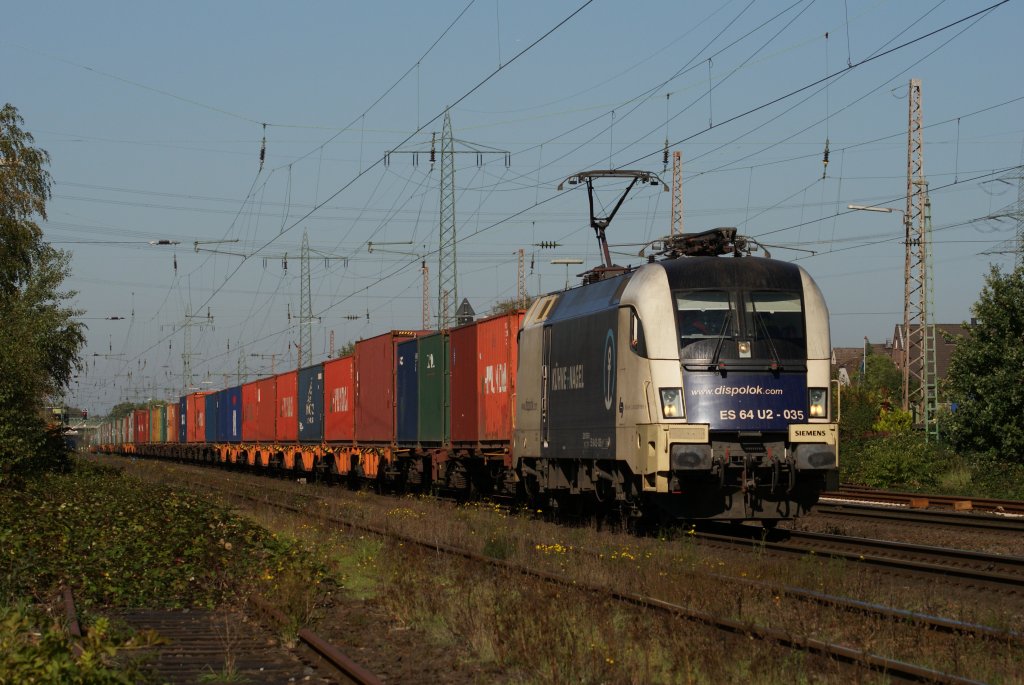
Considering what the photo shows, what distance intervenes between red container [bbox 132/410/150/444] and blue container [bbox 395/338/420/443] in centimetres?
6061

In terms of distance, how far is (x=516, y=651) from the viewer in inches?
337

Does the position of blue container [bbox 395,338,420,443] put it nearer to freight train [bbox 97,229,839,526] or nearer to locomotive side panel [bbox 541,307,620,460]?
freight train [bbox 97,229,839,526]

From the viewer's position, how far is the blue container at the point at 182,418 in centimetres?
6806

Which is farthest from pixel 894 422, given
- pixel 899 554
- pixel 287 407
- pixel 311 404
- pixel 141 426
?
pixel 141 426

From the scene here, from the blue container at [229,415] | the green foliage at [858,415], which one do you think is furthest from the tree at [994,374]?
the blue container at [229,415]

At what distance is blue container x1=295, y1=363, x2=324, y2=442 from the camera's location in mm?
38344

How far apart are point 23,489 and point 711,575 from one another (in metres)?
19.0

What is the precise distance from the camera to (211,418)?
5994cm

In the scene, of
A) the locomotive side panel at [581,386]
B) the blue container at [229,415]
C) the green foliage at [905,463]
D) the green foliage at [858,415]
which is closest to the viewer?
the locomotive side panel at [581,386]

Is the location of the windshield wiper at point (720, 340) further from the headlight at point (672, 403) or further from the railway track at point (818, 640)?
the railway track at point (818, 640)

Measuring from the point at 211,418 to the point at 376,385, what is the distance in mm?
30714

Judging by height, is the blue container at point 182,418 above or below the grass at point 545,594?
above

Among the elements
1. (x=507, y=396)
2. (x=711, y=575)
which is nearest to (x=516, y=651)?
(x=711, y=575)

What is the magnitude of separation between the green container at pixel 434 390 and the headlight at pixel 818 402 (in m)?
11.4
